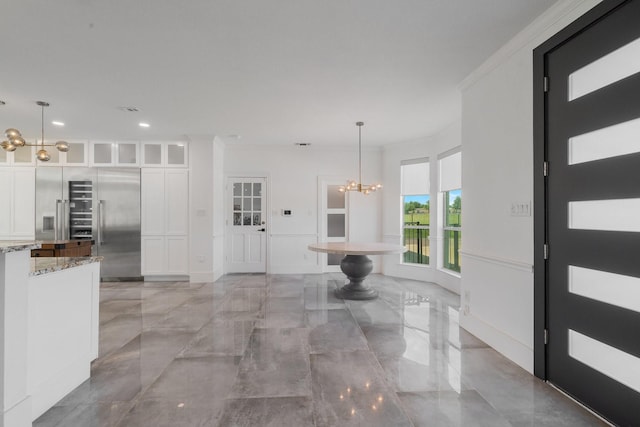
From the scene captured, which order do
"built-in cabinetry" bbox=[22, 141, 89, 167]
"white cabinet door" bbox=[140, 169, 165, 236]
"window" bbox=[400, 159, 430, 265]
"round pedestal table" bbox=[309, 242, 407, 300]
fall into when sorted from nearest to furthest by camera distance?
"round pedestal table" bbox=[309, 242, 407, 300] → "built-in cabinetry" bbox=[22, 141, 89, 167] → "white cabinet door" bbox=[140, 169, 165, 236] → "window" bbox=[400, 159, 430, 265]

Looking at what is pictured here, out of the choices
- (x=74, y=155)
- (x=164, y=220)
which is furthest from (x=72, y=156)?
(x=164, y=220)

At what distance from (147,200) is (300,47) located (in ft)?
13.9

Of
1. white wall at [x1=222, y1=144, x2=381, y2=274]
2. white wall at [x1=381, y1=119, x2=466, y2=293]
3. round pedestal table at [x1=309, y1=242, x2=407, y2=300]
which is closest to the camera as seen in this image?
round pedestal table at [x1=309, y1=242, x2=407, y2=300]

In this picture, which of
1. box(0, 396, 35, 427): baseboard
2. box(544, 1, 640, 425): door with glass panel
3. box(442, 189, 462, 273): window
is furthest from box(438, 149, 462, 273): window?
box(0, 396, 35, 427): baseboard

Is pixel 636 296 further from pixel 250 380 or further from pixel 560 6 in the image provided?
pixel 250 380

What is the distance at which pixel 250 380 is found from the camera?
7.00 feet

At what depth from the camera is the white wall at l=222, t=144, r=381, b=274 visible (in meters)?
6.01

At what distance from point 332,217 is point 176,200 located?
299cm

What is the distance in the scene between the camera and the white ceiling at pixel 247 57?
2.06m

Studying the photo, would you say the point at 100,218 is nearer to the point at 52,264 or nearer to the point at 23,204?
the point at 23,204

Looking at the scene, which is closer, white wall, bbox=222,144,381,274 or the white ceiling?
the white ceiling

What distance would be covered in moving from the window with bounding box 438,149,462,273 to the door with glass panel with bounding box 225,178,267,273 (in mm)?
3372

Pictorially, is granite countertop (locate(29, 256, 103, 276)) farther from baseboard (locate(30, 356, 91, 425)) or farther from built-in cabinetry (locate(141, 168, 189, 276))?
built-in cabinetry (locate(141, 168, 189, 276))

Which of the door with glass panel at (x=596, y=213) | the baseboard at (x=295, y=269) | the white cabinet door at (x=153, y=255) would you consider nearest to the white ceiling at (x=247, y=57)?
the door with glass panel at (x=596, y=213)
